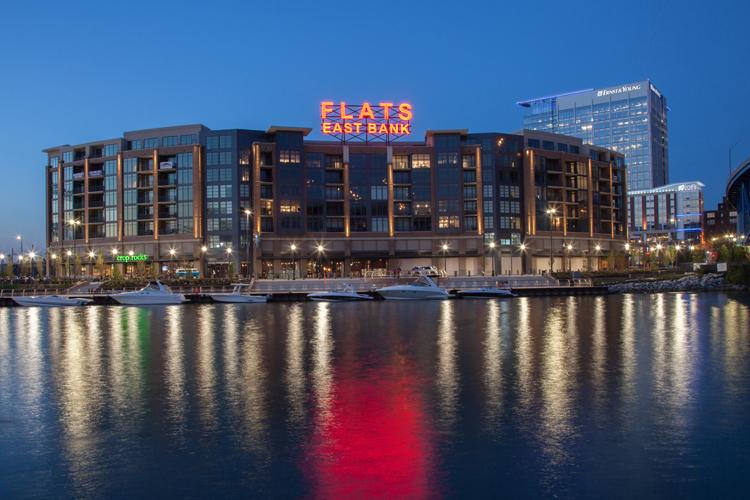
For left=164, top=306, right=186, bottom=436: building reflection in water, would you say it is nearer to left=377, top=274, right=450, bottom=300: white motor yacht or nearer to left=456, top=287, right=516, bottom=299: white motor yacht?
left=377, top=274, right=450, bottom=300: white motor yacht

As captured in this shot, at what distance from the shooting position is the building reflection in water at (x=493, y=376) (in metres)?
20.4

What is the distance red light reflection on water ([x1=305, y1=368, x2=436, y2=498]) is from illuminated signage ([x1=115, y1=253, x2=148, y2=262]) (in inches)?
4601

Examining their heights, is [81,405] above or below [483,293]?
below

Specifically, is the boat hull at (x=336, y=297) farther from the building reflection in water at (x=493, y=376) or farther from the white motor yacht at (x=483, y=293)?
the building reflection in water at (x=493, y=376)

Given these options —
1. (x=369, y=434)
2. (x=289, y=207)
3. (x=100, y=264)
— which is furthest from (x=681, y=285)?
(x=100, y=264)

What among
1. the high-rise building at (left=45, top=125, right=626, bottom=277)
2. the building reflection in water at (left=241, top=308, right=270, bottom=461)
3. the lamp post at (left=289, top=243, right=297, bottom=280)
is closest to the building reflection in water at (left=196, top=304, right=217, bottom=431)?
the building reflection in water at (left=241, top=308, right=270, bottom=461)

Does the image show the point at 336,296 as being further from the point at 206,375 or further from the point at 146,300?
the point at 206,375

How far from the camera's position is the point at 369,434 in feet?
60.7

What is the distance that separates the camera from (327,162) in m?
135

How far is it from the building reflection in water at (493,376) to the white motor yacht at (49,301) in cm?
5841

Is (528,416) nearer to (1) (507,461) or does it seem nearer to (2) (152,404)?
(1) (507,461)

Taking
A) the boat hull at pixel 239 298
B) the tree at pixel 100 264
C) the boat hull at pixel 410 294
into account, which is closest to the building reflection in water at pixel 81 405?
the boat hull at pixel 239 298

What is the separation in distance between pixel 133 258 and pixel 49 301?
1985 inches

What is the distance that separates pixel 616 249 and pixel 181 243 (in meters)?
100
